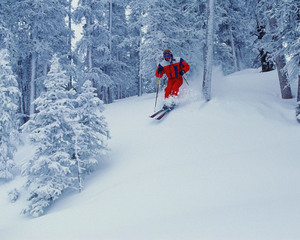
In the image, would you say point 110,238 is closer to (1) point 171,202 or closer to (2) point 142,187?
(1) point 171,202

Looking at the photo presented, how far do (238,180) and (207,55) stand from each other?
644cm

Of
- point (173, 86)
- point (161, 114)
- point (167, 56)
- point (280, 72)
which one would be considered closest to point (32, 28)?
point (167, 56)

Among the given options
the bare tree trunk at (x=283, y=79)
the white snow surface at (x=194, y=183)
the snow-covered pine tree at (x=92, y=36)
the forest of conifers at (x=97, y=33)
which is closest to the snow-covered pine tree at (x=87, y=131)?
the white snow surface at (x=194, y=183)

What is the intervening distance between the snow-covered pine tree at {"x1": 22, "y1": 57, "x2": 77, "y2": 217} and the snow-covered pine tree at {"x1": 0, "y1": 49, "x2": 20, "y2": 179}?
11.1ft

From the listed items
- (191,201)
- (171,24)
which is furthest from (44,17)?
(191,201)

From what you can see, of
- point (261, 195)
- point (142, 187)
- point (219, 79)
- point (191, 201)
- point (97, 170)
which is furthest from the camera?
point (219, 79)

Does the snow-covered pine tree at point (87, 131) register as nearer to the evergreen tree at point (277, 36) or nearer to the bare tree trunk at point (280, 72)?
the evergreen tree at point (277, 36)

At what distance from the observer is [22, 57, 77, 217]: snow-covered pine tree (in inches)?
274

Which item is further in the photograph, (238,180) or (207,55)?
(207,55)

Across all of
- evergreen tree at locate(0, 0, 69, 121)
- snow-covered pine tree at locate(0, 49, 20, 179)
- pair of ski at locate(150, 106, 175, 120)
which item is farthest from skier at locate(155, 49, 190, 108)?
evergreen tree at locate(0, 0, 69, 121)

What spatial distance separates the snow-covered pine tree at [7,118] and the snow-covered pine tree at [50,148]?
3.39m

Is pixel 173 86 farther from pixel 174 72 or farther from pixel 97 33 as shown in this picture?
pixel 97 33

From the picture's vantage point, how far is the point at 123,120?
11.5 metres

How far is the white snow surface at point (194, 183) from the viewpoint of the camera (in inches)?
134
